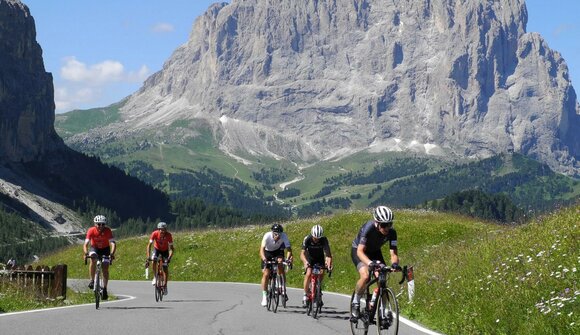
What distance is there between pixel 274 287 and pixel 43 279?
25.0 ft

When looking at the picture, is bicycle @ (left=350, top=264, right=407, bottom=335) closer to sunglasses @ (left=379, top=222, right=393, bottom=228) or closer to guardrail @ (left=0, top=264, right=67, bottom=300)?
sunglasses @ (left=379, top=222, right=393, bottom=228)

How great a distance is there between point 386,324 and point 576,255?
16.7 feet

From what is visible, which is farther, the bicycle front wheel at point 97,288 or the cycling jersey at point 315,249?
the bicycle front wheel at point 97,288

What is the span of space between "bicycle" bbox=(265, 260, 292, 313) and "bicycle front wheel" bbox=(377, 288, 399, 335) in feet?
25.1

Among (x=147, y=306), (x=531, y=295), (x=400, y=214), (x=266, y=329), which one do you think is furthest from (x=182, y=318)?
(x=400, y=214)

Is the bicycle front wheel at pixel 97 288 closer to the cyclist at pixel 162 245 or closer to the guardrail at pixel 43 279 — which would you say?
the guardrail at pixel 43 279

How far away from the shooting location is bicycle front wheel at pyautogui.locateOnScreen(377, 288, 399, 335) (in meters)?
12.7

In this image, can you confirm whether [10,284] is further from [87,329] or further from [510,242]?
[510,242]

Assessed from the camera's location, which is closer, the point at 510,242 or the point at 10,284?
the point at 510,242

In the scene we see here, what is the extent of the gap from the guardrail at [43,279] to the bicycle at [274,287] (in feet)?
21.7

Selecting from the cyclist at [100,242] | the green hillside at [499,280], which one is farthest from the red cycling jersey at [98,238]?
the green hillside at [499,280]

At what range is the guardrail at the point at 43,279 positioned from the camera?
918 inches

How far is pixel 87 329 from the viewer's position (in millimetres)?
14727

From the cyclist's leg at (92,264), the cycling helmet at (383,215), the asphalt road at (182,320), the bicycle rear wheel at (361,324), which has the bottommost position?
the asphalt road at (182,320)
